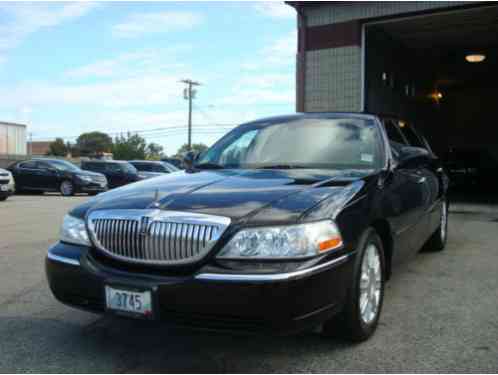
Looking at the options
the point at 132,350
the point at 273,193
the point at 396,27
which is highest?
the point at 396,27

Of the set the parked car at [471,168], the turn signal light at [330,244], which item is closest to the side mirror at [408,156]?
the turn signal light at [330,244]

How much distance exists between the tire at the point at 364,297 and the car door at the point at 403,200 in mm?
405

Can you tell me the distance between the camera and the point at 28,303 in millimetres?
4129

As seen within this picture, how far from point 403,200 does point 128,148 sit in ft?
284

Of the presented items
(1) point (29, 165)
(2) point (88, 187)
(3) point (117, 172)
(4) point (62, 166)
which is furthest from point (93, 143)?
(2) point (88, 187)

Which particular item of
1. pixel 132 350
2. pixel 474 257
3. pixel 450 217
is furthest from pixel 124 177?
pixel 132 350

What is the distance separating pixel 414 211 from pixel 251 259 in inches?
90.4

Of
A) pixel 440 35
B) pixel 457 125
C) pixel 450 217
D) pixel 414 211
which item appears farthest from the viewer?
pixel 457 125

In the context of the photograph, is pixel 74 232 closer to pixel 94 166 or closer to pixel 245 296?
pixel 245 296

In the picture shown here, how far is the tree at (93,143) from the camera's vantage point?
337ft

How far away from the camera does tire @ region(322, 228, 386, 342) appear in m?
2.99

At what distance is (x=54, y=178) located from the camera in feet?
60.5

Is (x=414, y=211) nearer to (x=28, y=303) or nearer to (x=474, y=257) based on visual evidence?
(x=474, y=257)

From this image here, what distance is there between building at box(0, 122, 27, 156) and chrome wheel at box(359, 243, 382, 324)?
1688 inches
